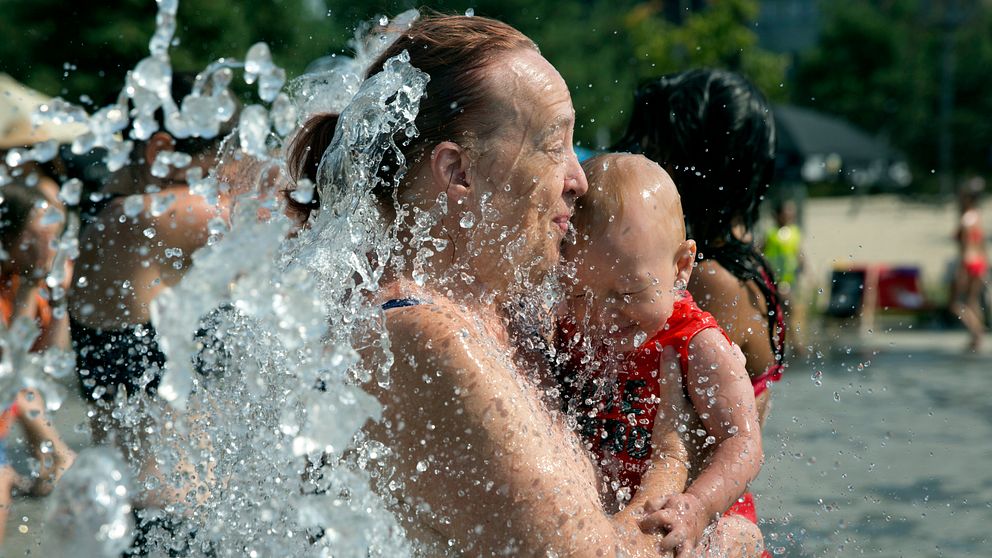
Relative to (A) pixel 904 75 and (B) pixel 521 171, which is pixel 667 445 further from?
(A) pixel 904 75

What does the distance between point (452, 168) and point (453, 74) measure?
6.2 inches

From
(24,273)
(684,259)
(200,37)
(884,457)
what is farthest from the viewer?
(200,37)

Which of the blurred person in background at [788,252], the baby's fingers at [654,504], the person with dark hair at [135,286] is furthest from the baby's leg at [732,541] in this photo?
the blurred person in background at [788,252]

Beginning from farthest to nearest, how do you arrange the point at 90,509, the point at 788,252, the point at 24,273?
1. the point at 788,252
2. the point at 24,273
3. the point at 90,509

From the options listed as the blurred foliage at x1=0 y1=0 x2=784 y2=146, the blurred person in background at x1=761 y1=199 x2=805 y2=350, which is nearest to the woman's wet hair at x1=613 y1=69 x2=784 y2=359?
the blurred person in background at x1=761 y1=199 x2=805 y2=350

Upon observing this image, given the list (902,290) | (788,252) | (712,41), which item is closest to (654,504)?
(788,252)

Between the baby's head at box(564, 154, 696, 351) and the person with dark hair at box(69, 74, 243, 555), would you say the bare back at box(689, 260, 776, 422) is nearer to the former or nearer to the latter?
the baby's head at box(564, 154, 696, 351)

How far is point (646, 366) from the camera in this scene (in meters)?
2.05

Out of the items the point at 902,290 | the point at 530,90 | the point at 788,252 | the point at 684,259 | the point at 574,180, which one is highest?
the point at 530,90

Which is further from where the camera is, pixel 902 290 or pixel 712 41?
pixel 712 41

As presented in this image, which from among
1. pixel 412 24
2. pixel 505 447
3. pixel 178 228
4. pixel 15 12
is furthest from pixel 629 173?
pixel 15 12

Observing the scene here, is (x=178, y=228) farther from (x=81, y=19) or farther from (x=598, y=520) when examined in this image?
(x=81, y=19)

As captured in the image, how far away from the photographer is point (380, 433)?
5.58 ft

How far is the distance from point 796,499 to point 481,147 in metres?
3.67
